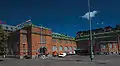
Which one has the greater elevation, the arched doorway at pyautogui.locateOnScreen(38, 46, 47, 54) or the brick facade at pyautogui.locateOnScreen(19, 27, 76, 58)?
the brick facade at pyautogui.locateOnScreen(19, 27, 76, 58)

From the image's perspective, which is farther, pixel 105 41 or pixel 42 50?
pixel 105 41

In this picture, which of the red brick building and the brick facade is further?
the brick facade

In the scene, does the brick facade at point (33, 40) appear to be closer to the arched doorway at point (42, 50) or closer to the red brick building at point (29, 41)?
the red brick building at point (29, 41)

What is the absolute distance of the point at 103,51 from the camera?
8856 centimetres

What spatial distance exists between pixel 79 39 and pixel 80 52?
68.5 ft

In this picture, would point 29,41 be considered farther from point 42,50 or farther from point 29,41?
point 42,50

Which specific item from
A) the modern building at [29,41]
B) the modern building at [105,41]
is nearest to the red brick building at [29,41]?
the modern building at [29,41]

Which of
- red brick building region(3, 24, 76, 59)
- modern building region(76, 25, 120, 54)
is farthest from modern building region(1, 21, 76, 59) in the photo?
modern building region(76, 25, 120, 54)

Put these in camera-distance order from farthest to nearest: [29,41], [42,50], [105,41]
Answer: [105,41] < [42,50] < [29,41]

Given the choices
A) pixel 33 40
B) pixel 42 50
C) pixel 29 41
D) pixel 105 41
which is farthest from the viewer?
pixel 105 41

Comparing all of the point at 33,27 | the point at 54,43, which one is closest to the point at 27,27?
the point at 33,27

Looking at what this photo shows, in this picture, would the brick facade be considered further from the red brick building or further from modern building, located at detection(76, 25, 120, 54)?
modern building, located at detection(76, 25, 120, 54)

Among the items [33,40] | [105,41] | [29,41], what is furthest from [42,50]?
[105,41]

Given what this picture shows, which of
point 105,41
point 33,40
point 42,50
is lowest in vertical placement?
point 42,50
